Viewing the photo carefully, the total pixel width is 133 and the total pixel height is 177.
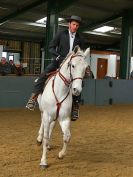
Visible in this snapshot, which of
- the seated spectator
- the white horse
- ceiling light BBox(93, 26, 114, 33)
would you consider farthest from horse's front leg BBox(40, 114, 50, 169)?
ceiling light BBox(93, 26, 114, 33)

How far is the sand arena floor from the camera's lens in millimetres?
5996

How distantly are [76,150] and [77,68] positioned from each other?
2444mm

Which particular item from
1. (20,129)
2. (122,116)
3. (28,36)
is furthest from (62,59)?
(28,36)

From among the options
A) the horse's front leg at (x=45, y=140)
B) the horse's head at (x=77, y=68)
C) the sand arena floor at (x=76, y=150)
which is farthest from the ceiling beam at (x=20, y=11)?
the horse's head at (x=77, y=68)

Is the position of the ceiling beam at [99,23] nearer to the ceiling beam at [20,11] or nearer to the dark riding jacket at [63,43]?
the ceiling beam at [20,11]

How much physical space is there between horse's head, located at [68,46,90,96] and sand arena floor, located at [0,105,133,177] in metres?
1.27

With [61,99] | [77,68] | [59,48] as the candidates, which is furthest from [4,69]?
[77,68]

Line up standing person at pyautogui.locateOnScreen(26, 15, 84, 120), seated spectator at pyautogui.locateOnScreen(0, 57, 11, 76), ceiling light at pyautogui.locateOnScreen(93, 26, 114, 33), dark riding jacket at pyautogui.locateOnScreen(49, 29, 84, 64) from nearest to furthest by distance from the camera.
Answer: standing person at pyautogui.locateOnScreen(26, 15, 84, 120) → dark riding jacket at pyautogui.locateOnScreen(49, 29, 84, 64) → seated spectator at pyautogui.locateOnScreen(0, 57, 11, 76) → ceiling light at pyautogui.locateOnScreen(93, 26, 114, 33)

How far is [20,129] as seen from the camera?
10.5 m

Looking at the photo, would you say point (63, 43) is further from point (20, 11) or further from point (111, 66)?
point (111, 66)

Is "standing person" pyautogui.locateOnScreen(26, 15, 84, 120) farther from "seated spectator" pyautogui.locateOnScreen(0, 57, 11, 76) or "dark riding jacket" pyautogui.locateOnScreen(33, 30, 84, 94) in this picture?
"seated spectator" pyautogui.locateOnScreen(0, 57, 11, 76)

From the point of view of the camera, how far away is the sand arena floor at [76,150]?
600 centimetres

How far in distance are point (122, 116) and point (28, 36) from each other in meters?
16.8

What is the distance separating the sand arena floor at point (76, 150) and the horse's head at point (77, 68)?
1.27 m
